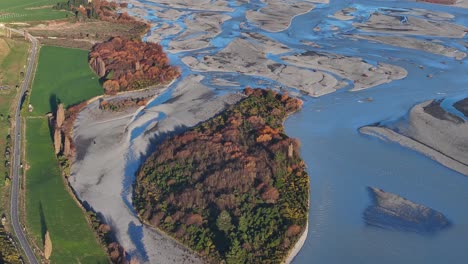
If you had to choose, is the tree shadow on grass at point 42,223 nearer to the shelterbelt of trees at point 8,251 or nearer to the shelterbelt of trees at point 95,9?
the shelterbelt of trees at point 8,251

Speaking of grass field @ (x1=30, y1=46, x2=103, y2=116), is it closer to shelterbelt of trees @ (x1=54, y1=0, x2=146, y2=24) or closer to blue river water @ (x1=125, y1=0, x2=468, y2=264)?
blue river water @ (x1=125, y1=0, x2=468, y2=264)

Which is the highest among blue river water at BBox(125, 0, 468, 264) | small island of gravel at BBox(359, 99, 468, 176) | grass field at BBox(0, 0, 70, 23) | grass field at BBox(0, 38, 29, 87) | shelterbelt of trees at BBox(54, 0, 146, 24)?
small island of gravel at BBox(359, 99, 468, 176)

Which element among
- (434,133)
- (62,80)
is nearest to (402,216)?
(434,133)

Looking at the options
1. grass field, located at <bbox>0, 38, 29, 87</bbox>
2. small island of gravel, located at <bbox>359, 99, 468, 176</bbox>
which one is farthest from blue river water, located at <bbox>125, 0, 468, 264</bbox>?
grass field, located at <bbox>0, 38, 29, 87</bbox>

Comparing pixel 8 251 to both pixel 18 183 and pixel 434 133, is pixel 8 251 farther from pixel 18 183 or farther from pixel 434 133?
pixel 434 133

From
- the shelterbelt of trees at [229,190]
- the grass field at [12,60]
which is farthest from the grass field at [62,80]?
the shelterbelt of trees at [229,190]

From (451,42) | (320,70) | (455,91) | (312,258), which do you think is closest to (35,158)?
(312,258)

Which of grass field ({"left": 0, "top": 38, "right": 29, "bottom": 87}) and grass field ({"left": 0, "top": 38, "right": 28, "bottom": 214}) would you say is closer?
grass field ({"left": 0, "top": 38, "right": 28, "bottom": 214})
